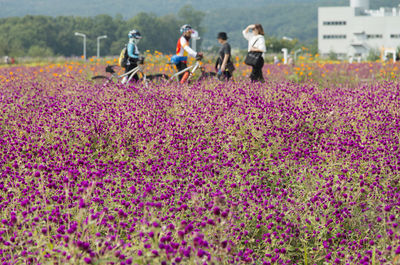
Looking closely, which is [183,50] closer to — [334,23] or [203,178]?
[203,178]

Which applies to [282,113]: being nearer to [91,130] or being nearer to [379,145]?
[379,145]

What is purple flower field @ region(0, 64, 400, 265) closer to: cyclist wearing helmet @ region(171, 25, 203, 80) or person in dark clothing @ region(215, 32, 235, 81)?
person in dark clothing @ region(215, 32, 235, 81)

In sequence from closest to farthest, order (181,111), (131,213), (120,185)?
(131,213)
(120,185)
(181,111)

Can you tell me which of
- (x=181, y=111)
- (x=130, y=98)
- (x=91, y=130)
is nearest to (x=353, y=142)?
(x=181, y=111)

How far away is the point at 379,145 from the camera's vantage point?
4945 mm

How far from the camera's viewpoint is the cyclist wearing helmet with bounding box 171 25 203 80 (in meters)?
10.6

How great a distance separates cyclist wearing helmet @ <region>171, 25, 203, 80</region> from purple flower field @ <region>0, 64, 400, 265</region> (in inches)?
115

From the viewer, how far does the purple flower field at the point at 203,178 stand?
8.96 ft

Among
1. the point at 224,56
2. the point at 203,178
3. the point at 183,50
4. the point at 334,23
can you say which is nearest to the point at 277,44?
the point at 334,23

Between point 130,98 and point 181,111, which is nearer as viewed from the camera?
point 181,111

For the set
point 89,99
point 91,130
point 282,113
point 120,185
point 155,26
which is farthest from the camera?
point 155,26

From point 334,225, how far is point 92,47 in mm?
129612

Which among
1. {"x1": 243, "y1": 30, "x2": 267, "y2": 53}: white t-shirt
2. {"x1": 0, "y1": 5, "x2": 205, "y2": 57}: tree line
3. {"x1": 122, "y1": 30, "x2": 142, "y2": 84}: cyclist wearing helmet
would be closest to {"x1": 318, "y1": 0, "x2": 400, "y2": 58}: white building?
{"x1": 0, "y1": 5, "x2": 205, "y2": 57}: tree line

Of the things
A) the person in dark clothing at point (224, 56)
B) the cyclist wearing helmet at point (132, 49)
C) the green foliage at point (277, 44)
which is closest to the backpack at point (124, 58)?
the cyclist wearing helmet at point (132, 49)
